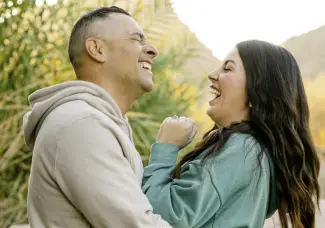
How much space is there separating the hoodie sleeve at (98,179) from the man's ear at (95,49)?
0.32 metres

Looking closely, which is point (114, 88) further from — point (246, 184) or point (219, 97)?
point (246, 184)

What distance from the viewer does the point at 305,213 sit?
157 centimetres

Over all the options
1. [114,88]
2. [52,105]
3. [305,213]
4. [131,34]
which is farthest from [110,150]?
[305,213]

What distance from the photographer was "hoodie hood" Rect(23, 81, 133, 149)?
3.99 ft

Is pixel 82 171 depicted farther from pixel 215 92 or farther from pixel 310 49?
pixel 310 49

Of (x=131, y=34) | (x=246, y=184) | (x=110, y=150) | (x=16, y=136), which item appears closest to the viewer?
(x=110, y=150)

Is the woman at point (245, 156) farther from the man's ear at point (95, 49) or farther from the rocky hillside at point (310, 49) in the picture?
the rocky hillside at point (310, 49)

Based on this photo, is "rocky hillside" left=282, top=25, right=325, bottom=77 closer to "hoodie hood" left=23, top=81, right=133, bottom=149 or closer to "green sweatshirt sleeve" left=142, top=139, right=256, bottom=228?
"green sweatshirt sleeve" left=142, top=139, right=256, bottom=228

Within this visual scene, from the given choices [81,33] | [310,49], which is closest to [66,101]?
[81,33]

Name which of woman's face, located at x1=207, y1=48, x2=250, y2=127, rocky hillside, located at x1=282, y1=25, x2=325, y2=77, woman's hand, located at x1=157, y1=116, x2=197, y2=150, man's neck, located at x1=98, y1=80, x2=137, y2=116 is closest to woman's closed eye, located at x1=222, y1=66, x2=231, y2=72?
woman's face, located at x1=207, y1=48, x2=250, y2=127

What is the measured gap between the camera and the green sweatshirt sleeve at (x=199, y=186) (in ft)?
4.26

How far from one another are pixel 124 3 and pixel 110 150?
7.54 feet

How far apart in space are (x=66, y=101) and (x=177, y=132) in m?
0.38

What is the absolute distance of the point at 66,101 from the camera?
1.21 meters
